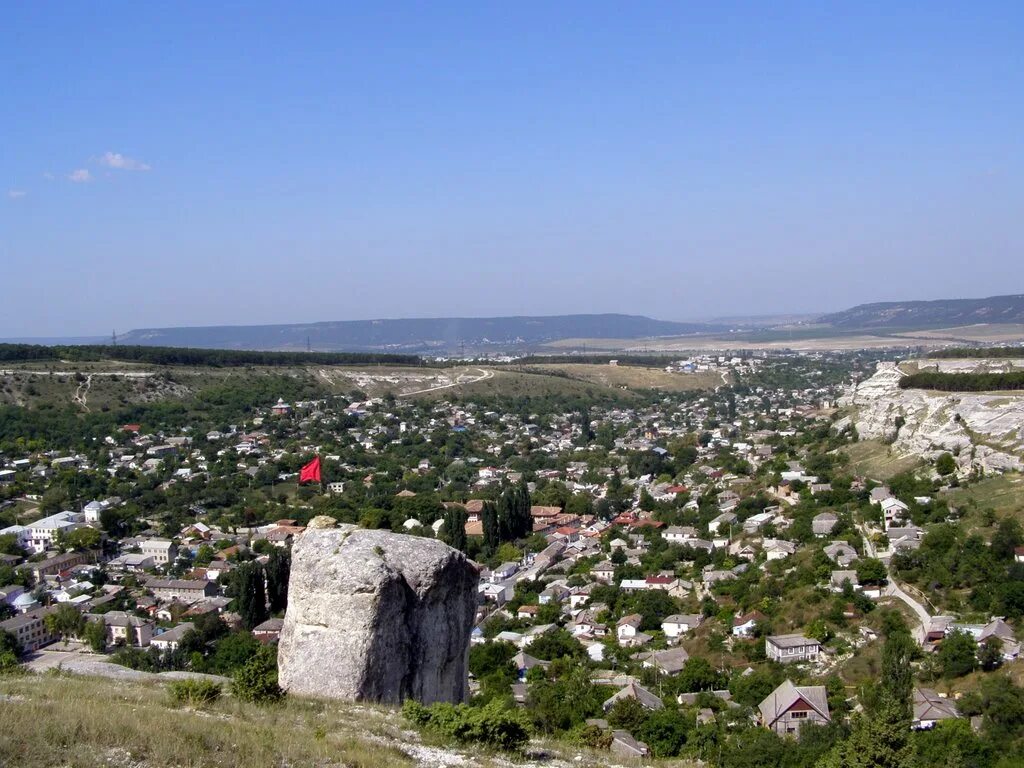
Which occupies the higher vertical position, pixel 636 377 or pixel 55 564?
pixel 636 377

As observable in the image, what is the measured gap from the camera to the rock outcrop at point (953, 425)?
125 feet

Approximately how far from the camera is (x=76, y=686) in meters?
9.48

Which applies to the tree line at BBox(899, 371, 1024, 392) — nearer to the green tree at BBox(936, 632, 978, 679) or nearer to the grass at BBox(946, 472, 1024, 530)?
the grass at BBox(946, 472, 1024, 530)

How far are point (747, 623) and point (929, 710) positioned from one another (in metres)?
8.42

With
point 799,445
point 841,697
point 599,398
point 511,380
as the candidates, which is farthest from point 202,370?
point 841,697

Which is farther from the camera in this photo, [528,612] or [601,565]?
[601,565]

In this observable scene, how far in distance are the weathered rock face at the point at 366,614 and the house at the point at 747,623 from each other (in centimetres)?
1898

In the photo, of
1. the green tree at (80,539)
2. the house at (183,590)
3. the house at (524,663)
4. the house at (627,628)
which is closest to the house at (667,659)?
the house at (627,628)

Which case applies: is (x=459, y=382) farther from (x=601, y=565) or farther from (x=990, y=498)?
(x=990, y=498)

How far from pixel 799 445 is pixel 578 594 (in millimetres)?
25444

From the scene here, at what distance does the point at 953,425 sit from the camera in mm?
42625

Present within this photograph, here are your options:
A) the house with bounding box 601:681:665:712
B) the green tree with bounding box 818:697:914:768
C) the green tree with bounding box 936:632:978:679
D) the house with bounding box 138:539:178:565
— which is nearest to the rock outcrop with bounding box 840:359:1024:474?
the green tree with bounding box 936:632:978:679

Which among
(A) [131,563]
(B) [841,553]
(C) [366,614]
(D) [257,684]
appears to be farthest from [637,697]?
(A) [131,563]

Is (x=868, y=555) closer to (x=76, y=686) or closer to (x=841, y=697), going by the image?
(x=841, y=697)
